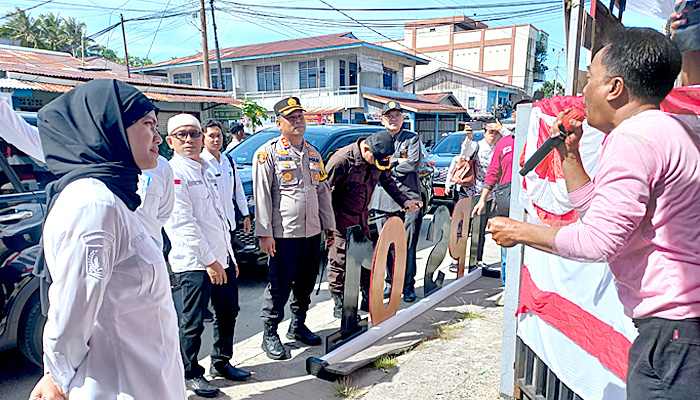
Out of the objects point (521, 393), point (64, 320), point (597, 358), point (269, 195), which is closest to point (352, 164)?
point (269, 195)

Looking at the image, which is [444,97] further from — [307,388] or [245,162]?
[307,388]

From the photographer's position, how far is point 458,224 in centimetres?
511

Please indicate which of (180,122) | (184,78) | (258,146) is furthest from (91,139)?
(184,78)

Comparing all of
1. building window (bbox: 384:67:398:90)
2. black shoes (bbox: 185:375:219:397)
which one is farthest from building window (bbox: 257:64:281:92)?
black shoes (bbox: 185:375:219:397)

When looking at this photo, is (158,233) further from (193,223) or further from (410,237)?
(410,237)

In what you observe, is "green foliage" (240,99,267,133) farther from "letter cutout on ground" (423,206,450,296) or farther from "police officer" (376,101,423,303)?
"letter cutout on ground" (423,206,450,296)

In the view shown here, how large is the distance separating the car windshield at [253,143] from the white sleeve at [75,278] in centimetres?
468

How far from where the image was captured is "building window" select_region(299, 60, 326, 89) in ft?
82.9

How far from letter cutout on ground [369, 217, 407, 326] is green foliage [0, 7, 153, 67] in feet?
138

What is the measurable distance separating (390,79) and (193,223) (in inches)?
1065

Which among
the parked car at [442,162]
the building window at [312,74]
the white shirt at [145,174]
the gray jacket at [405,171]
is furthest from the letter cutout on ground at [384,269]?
the building window at [312,74]

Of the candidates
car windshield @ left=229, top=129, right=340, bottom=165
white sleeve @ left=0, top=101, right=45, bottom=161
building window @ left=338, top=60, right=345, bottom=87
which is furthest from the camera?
building window @ left=338, top=60, right=345, bottom=87

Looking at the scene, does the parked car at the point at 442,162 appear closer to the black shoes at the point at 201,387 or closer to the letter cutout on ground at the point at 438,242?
the letter cutout on ground at the point at 438,242

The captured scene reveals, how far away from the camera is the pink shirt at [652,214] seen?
128 centimetres
